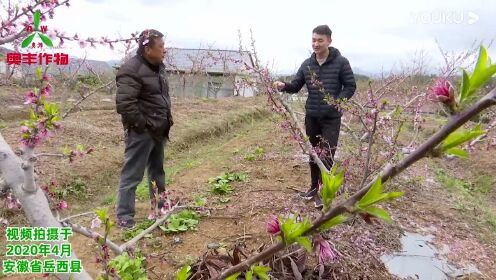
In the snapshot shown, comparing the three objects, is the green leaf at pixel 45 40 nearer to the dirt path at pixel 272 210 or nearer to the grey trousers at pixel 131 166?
the dirt path at pixel 272 210

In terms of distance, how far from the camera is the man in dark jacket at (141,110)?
376 cm

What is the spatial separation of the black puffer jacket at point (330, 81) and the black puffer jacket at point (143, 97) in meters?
1.51

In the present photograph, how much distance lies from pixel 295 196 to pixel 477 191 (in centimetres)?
472

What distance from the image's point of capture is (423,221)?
16.0 feet

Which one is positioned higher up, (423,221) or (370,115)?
(370,115)

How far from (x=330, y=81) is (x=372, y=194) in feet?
11.6

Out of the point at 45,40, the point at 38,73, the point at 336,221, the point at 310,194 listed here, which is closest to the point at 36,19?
the point at 45,40

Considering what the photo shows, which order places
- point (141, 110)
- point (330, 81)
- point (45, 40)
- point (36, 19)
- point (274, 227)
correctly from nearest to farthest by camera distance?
point (274, 227), point (36, 19), point (45, 40), point (141, 110), point (330, 81)

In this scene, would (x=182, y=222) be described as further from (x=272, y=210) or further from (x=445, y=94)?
(x=445, y=94)

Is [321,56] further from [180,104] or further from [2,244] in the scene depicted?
[180,104]

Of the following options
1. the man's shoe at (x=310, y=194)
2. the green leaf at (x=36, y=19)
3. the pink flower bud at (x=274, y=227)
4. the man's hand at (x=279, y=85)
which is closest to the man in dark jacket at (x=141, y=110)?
the man's hand at (x=279, y=85)

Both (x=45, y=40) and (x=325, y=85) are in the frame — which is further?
(x=325, y=85)

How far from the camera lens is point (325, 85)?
14.1ft

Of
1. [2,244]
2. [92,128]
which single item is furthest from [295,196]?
[92,128]
